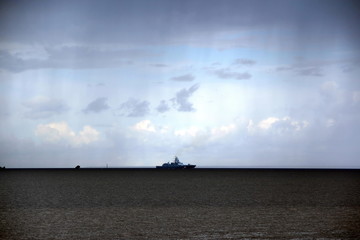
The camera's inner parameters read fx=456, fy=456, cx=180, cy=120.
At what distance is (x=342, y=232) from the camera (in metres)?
41.7

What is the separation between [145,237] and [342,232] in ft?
59.0

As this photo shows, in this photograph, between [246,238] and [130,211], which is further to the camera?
[130,211]

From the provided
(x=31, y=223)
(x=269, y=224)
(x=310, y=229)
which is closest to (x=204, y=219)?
(x=269, y=224)

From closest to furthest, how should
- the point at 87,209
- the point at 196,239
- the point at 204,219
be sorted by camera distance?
1. the point at 196,239
2. the point at 204,219
3. the point at 87,209

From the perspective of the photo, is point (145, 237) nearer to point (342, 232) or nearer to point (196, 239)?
point (196, 239)

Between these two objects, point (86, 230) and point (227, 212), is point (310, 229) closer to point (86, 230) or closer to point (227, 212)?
point (227, 212)

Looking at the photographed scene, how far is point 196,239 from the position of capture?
38094 millimetres

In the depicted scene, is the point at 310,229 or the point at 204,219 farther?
the point at 204,219

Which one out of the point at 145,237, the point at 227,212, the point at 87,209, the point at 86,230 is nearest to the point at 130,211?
the point at 87,209

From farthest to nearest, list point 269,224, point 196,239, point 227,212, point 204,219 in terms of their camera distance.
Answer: point 227,212
point 204,219
point 269,224
point 196,239

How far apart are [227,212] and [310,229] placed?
16.7 metres

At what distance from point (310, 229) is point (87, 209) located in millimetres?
32711

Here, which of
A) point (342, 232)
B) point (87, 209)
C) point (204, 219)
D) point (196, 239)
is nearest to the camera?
point (196, 239)

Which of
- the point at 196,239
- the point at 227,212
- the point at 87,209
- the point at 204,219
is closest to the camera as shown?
the point at 196,239
